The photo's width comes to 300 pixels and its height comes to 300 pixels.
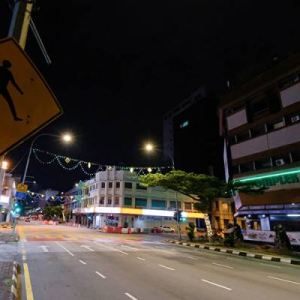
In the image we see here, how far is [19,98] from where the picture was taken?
2346mm

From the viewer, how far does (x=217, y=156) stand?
75750 mm

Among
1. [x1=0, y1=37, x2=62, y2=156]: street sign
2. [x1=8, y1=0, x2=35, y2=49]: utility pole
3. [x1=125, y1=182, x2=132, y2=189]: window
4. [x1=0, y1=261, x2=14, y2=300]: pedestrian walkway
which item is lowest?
[x1=0, y1=261, x2=14, y2=300]: pedestrian walkway

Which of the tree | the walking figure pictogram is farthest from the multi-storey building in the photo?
the walking figure pictogram

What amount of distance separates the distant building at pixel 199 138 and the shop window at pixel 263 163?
39222 mm

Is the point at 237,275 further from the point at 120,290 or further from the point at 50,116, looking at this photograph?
the point at 50,116

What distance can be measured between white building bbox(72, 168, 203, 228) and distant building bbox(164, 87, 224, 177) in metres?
16.5

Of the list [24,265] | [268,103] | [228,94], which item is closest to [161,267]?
[24,265]

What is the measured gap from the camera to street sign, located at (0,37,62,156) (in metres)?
2.25

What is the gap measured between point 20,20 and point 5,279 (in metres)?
8.23

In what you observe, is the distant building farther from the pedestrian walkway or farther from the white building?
the pedestrian walkway

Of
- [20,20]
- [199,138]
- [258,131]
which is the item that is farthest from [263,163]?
[199,138]

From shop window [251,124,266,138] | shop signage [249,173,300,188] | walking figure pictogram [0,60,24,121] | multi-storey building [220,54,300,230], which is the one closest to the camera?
walking figure pictogram [0,60,24,121]

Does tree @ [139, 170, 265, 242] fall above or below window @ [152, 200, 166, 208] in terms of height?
below

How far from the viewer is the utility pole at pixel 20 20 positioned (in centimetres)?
276
